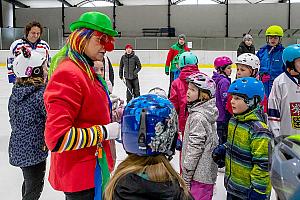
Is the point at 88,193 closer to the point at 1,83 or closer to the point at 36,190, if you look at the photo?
the point at 36,190

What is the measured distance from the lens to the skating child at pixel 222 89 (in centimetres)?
387

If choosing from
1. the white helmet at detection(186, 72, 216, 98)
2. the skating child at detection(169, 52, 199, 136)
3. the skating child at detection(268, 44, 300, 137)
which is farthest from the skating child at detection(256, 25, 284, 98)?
the white helmet at detection(186, 72, 216, 98)

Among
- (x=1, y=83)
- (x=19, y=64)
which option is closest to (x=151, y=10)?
(x=1, y=83)

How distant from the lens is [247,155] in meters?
2.23

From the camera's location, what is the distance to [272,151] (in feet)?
3.45

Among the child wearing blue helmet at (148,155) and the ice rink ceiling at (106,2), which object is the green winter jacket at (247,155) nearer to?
the child wearing blue helmet at (148,155)

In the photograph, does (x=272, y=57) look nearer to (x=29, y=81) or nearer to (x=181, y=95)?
(x=181, y=95)

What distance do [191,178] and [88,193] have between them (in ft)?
2.85

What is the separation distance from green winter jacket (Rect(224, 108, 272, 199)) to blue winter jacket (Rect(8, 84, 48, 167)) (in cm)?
120

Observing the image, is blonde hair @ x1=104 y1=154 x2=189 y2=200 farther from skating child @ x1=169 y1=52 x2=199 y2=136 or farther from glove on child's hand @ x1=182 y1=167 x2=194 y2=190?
skating child @ x1=169 y1=52 x2=199 y2=136

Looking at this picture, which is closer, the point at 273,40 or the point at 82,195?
the point at 82,195

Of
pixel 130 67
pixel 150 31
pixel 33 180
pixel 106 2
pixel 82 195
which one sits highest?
pixel 106 2

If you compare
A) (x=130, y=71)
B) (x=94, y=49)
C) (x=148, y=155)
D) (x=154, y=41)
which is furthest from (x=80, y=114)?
(x=154, y=41)

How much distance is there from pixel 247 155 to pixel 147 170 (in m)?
1.14
